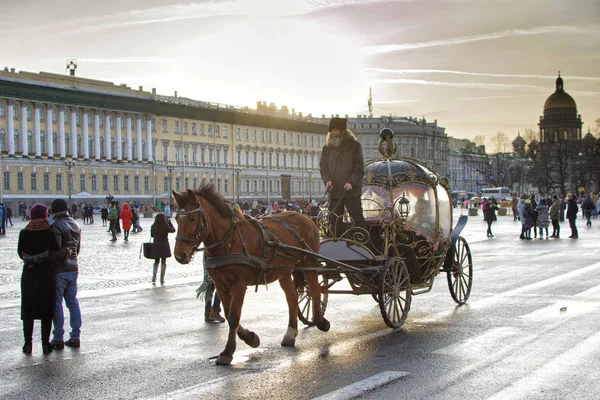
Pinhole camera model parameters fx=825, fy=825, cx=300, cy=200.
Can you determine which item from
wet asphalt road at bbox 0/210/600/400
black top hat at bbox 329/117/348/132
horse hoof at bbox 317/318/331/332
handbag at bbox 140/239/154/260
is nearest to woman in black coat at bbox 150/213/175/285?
handbag at bbox 140/239/154/260

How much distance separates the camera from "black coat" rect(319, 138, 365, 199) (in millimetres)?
10859

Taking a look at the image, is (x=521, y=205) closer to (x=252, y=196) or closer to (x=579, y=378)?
(x=579, y=378)

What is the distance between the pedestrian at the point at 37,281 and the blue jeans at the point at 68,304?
236mm

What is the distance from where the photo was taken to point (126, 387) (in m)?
7.57

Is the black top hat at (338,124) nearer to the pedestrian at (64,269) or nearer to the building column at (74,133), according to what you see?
the pedestrian at (64,269)

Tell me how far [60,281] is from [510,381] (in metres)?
5.31

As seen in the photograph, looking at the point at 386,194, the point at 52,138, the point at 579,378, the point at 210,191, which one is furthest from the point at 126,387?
the point at 52,138

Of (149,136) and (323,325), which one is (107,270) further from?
(149,136)

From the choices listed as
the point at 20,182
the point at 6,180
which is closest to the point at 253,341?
the point at 6,180

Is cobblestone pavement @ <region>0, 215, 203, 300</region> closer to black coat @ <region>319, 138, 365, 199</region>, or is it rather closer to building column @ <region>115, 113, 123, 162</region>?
black coat @ <region>319, 138, 365, 199</region>

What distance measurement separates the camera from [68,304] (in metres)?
10.0

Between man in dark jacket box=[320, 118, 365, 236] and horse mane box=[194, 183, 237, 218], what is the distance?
2.32 m

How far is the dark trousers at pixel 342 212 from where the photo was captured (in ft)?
35.8

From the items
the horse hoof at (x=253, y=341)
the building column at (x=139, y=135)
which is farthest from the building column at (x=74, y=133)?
the horse hoof at (x=253, y=341)
